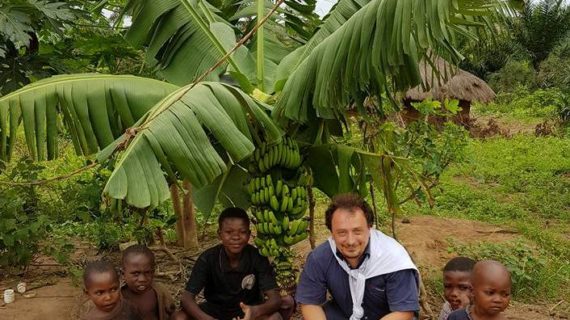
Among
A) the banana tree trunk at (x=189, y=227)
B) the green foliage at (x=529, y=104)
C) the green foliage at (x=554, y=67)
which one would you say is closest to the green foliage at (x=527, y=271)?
the banana tree trunk at (x=189, y=227)

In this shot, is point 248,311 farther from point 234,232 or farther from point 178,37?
point 178,37

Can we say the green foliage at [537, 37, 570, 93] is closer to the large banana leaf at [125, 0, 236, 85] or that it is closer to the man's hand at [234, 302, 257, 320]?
the large banana leaf at [125, 0, 236, 85]

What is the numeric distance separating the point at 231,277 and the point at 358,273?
3.42 feet

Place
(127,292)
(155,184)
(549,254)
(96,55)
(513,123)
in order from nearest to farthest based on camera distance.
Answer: (155,184) < (127,292) < (96,55) < (549,254) < (513,123)

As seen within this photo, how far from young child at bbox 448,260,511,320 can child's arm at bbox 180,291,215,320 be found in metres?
1.56

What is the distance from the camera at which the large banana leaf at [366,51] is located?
2.68 metres

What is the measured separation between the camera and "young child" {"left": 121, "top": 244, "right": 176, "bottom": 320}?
3.33 metres

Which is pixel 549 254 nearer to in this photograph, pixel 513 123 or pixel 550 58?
pixel 513 123

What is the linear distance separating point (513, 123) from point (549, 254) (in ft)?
47.4

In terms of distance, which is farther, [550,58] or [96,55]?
[550,58]

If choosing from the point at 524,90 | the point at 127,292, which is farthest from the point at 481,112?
the point at 127,292

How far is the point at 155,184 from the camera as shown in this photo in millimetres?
2711

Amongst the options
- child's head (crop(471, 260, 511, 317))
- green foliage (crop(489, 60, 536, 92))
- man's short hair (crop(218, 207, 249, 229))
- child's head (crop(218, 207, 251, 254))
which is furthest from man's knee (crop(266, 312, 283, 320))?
green foliage (crop(489, 60, 536, 92))

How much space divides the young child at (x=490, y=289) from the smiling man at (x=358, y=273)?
12.5 inches
